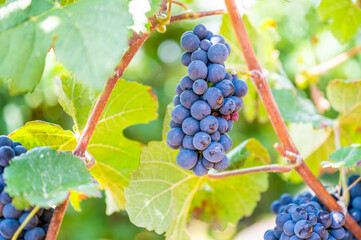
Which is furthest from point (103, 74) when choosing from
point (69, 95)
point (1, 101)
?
point (1, 101)

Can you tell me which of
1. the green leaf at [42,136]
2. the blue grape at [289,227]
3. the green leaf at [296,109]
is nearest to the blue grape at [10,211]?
the green leaf at [42,136]

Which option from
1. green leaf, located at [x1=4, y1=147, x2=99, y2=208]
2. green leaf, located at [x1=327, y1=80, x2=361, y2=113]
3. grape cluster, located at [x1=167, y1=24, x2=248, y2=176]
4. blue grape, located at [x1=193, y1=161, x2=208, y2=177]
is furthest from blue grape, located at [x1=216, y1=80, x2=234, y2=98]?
green leaf, located at [x1=327, y1=80, x2=361, y2=113]

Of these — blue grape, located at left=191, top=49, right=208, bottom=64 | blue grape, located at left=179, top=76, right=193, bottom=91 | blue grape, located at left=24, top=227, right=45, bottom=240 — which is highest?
blue grape, located at left=191, top=49, right=208, bottom=64

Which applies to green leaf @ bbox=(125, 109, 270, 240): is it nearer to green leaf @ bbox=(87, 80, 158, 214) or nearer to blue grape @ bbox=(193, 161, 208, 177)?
green leaf @ bbox=(87, 80, 158, 214)

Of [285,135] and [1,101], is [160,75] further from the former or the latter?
[285,135]

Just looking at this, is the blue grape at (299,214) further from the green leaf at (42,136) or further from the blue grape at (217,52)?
the green leaf at (42,136)
